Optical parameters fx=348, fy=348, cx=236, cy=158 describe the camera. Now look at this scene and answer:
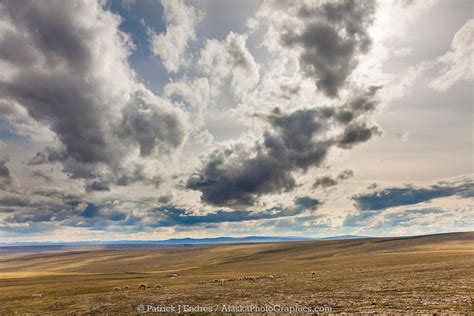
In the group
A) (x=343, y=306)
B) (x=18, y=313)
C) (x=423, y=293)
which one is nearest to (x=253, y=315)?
(x=343, y=306)

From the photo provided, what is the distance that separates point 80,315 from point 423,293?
120 feet

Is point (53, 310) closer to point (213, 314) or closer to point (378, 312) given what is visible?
point (213, 314)

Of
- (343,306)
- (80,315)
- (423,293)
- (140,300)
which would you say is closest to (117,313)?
(80,315)

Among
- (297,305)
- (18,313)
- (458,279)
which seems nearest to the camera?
(297,305)

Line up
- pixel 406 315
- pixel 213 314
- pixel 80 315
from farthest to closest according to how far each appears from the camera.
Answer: pixel 80 315, pixel 213 314, pixel 406 315

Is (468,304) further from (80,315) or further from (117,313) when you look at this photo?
(80,315)

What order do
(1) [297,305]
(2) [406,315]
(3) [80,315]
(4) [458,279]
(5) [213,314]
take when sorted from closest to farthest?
(2) [406,315], (5) [213,314], (1) [297,305], (3) [80,315], (4) [458,279]

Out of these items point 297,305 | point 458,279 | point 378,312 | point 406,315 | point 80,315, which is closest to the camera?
point 406,315

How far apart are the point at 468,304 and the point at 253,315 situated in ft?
58.8

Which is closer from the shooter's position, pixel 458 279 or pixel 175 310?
pixel 175 310

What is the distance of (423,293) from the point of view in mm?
36812

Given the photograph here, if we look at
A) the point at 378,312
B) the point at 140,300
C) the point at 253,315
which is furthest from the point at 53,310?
the point at 378,312

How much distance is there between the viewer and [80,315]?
37.1 meters

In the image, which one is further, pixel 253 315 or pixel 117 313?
pixel 117 313
